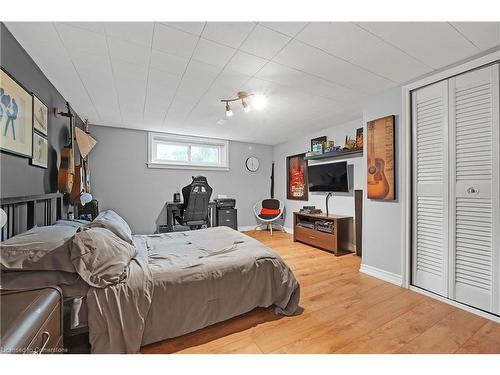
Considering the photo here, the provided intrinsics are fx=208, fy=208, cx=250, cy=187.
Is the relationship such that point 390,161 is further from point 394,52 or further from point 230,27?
point 230,27

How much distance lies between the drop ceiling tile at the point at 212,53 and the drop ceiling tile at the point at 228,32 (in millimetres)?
66

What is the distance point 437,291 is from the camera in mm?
2102

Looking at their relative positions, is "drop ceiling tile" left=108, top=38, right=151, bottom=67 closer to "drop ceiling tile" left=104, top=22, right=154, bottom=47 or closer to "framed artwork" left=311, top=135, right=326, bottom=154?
"drop ceiling tile" left=104, top=22, right=154, bottom=47

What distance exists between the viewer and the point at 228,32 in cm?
152

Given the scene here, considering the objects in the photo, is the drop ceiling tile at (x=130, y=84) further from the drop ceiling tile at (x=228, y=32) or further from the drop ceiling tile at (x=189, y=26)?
the drop ceiling tile at (x=228, y=32)

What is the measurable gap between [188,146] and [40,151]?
2997 mm

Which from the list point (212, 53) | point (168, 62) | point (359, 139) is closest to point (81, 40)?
point (168, 62)

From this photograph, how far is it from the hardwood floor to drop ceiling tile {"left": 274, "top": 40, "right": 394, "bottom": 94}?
2.25 m

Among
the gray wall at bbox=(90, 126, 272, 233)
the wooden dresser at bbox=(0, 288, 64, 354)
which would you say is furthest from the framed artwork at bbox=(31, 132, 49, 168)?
the gray wall at bbox=(90, 126, 272, 233)

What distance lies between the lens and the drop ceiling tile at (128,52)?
1.63 m

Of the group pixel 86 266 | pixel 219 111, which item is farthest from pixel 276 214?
pixel 86 266

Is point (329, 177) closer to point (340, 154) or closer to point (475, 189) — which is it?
point (340, 154)

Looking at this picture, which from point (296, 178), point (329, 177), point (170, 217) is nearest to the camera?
point (329, 177)
